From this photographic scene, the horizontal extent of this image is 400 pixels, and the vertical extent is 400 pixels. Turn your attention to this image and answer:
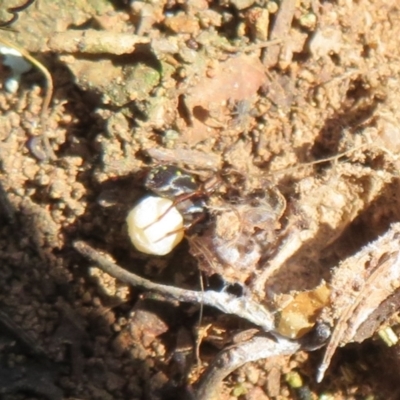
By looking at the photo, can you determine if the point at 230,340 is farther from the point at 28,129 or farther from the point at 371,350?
the point at 28,129

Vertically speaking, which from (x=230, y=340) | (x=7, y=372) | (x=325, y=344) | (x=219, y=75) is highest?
(x=219, y=75)

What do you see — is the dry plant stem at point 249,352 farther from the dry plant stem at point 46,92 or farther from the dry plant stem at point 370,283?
the dry plant stem at point 46,92

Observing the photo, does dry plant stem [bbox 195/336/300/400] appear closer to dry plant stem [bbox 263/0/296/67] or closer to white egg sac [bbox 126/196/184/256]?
white egg sac [bbox 126/196/184/256]

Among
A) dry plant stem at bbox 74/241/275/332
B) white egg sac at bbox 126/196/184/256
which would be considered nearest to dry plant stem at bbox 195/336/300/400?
dry plant stem at bbox 74/241/275/332

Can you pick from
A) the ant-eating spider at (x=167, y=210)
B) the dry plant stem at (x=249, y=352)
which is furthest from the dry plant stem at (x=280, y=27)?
the dry plant stem at (x=249, y=352)

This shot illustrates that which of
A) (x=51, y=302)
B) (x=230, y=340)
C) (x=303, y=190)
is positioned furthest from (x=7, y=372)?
(x=303, y=190)

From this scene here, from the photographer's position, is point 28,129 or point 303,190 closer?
point 303,190
